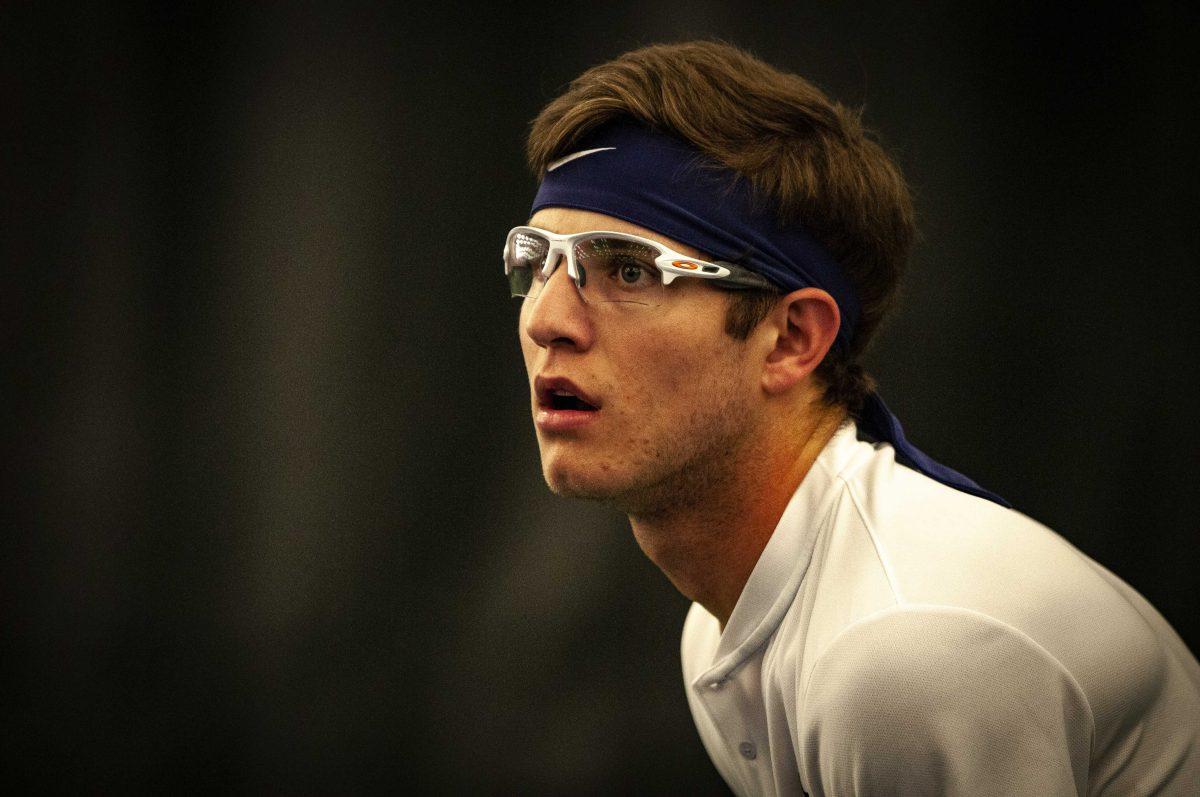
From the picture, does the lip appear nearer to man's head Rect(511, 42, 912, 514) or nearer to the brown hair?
man's head Rect(511, 42, 912, 514)

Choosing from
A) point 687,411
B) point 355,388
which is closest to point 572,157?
point 687,411

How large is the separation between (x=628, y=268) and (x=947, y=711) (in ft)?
2.97

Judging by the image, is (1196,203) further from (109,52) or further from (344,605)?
(109,52)

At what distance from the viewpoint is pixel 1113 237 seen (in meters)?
3.51

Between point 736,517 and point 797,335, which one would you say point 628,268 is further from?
point 736,517

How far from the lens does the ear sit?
211cm

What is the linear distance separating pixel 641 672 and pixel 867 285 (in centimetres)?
180

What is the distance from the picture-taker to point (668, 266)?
6.57 ft

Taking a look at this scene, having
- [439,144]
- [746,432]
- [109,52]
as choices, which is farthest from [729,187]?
[109,52]

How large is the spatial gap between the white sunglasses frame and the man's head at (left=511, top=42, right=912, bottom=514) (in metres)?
0.02

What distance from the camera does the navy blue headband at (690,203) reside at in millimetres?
2043

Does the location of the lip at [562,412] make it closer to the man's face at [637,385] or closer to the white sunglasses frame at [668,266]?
the man's face at [637,385]

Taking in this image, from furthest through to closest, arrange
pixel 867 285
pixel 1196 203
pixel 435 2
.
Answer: pixel 435 2 < pixel 1196 203 < pixel 867 285

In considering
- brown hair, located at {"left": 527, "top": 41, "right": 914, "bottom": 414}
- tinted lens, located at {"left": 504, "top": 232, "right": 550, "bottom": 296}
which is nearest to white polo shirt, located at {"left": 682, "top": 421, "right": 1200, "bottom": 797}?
brown hair, located at {"left": 527, "top": 41, "right": 914, "bottom": 414}
